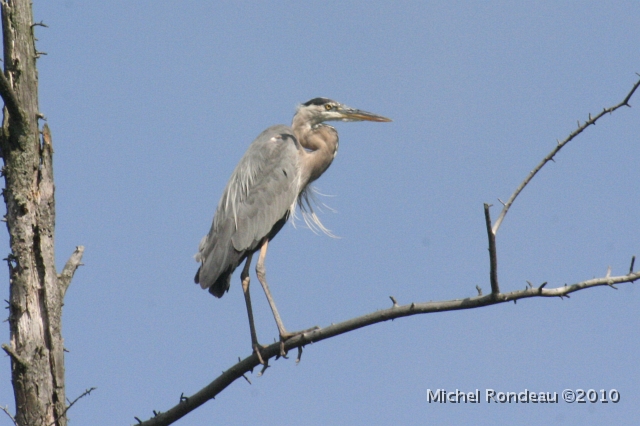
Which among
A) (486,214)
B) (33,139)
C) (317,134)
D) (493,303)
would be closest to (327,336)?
(493,303)

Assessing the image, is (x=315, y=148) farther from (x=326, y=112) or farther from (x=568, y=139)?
(x=568, y=139)

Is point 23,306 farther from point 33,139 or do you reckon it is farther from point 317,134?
point 317,134

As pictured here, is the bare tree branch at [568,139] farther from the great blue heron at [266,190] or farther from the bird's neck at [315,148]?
the bird's neck at [315,148]

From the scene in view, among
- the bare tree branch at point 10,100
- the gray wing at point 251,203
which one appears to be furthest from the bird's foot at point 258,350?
the bare tree branch at point 10,100

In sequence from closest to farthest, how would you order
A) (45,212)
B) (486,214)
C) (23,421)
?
(486,214)
(23,421)
(45,212)

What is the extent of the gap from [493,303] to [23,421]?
8.23 feet

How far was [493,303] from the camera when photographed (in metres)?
3.67

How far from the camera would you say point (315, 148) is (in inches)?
287

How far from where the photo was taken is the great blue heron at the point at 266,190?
20.3 feet

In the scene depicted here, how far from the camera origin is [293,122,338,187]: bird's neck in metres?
7.12

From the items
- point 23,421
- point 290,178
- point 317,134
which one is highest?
point 317,134

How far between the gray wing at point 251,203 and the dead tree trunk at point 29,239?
1867 millimetres

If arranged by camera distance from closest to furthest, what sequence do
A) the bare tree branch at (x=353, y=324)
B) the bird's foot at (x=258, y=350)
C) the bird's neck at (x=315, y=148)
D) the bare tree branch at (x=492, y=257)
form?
1. the bare tree branch at (x=492, y=257)
2. the bare tree branch at (x=353, y=324)
3. the bird's foot at (x=258, y=350)
4. the bird's neck at (x=315, y=148)

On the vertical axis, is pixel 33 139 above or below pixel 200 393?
above
